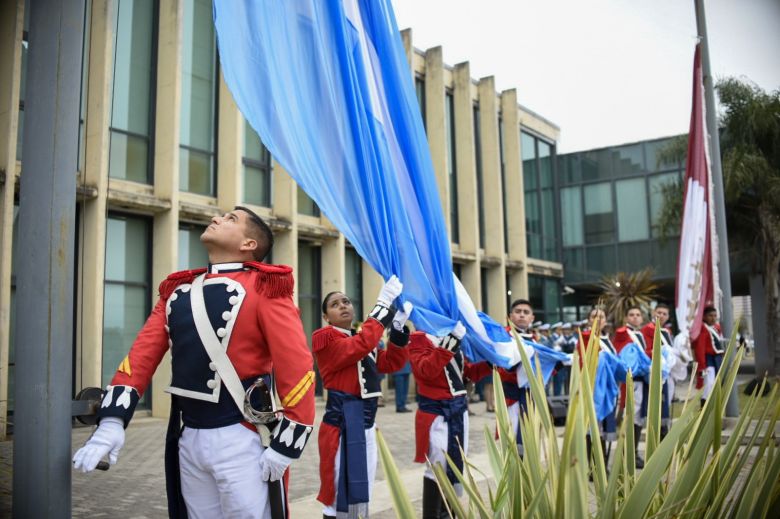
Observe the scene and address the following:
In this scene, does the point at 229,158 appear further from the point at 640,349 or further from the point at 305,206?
the point at 640,349

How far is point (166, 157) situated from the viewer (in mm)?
14031

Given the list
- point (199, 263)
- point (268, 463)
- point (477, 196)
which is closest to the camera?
point (268, 463)

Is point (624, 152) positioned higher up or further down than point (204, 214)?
higher up

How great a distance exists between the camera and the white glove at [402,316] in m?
4.60

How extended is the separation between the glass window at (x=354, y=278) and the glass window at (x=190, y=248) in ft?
14.9

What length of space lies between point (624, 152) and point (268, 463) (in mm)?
27829

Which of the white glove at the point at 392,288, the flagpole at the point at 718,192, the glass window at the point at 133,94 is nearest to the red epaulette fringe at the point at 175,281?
the white glove at the point at 392,288

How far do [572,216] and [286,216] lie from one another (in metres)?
16.6

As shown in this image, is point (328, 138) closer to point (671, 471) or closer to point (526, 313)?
point (671, 471)

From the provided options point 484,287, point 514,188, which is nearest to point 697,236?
point 484,287

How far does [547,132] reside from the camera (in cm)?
2877

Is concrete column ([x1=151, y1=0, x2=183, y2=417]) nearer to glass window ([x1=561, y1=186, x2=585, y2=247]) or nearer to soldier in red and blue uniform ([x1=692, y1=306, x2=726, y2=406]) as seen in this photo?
soldier in red and blue uniform ([x1=692, y1=306, x2=726, y2=406])

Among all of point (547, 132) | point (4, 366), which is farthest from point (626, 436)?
point (547, 132)

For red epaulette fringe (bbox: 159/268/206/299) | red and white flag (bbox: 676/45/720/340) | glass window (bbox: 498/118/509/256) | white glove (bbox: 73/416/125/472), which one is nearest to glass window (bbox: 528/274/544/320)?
glass window (bbox: 498/118/509/256)
